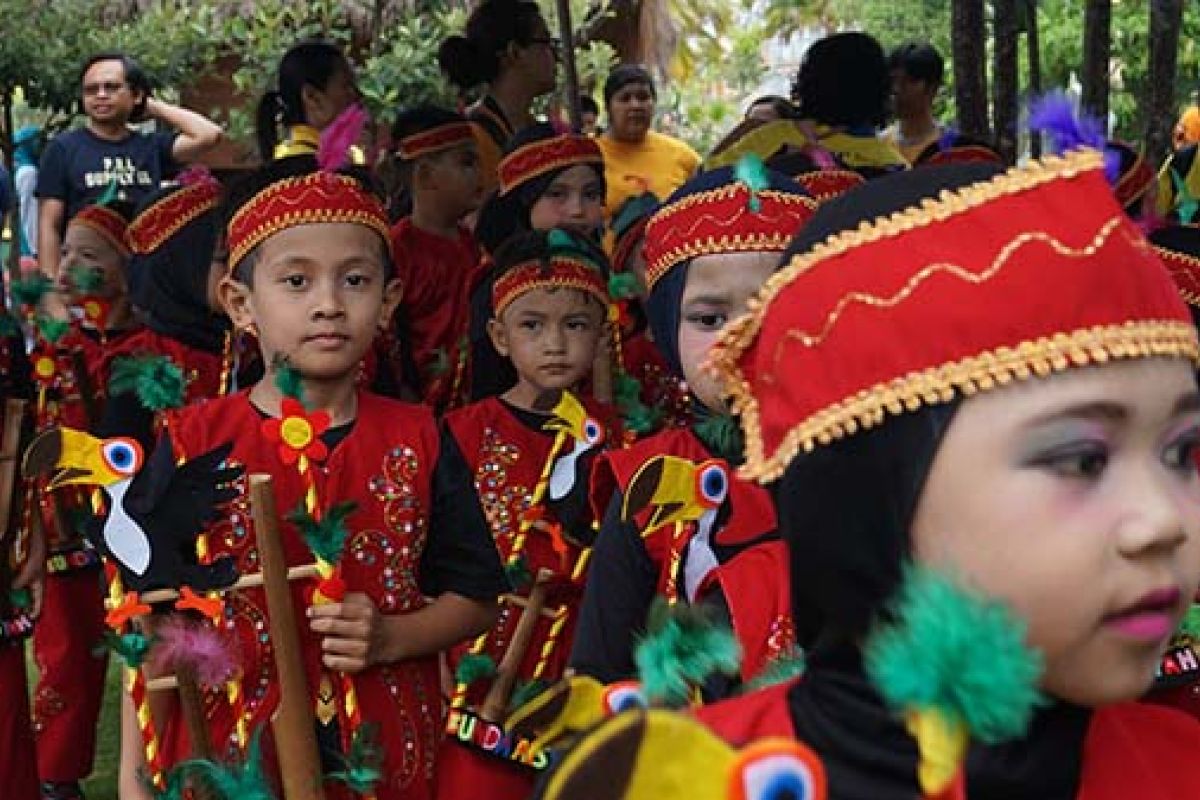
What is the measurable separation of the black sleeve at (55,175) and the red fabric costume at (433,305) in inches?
133

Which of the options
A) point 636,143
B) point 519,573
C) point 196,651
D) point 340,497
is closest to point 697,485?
point 340,497

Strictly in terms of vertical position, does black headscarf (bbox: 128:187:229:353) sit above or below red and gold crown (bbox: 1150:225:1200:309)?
above

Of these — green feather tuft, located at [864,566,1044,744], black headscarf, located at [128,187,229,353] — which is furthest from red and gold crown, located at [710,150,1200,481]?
black headscarf, located at [128,187,229,353]

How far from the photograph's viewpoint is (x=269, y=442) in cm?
359

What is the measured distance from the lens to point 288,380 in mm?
3607

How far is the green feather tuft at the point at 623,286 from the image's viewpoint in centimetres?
504

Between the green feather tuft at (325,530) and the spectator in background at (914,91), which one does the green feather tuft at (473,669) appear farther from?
the spectator in background at (914,91)

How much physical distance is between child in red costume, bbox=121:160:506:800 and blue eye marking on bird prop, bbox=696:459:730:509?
66 cm

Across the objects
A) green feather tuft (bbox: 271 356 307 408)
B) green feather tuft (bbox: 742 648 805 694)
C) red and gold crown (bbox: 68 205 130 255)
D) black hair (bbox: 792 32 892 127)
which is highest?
black hair (bbox: 792 32 892 127)

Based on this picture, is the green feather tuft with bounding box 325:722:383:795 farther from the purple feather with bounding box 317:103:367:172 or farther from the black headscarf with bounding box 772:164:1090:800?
the black headscarf with bounding box 772:164:1090:800

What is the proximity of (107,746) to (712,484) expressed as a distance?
168 inches

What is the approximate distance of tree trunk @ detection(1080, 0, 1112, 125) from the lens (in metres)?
7.52

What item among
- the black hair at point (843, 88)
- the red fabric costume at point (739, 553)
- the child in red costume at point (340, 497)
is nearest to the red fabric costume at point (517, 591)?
the child in red costume at point (340, 497)

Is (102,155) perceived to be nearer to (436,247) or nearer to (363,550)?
(436,247)
